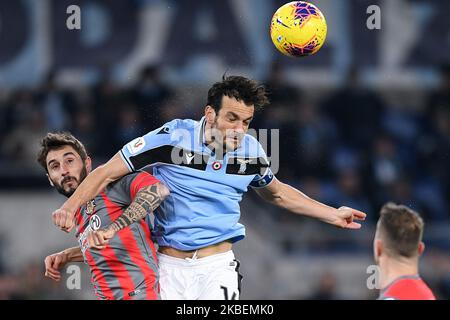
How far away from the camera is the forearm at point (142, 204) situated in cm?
616

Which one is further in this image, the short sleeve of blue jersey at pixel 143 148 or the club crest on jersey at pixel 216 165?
the club crest on jersey at pixel 216 165

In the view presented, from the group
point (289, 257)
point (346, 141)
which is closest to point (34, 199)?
point (289, 257)

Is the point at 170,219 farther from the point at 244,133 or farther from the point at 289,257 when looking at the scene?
the point at 289,257

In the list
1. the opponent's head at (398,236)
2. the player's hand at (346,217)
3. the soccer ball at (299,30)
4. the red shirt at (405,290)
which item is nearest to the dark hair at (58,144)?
the soccer ball at (299,30)

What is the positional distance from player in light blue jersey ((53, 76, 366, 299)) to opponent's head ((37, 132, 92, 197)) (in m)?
0.23

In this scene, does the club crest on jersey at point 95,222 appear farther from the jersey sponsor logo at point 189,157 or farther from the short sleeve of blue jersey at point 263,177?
the short sleeve of blue jersey at point 263,177

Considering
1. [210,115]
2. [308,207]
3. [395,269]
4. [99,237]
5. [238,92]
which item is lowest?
[395,269]

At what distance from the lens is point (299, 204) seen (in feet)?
23.1

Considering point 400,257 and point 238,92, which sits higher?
point 238,92

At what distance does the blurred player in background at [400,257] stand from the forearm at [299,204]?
2.80 ft

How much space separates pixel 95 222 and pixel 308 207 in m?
1.50

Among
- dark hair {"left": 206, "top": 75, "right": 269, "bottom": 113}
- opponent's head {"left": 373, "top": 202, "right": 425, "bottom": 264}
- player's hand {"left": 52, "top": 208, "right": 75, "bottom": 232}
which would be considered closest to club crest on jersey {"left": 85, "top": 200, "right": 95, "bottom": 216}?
player's hand {"left": 52, "top": 208, "right": 75, "bottom": 232}

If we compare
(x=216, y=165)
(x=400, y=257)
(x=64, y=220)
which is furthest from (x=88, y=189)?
(x=400, y=257)

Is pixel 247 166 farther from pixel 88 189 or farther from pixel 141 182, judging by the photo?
pixel 88 189
